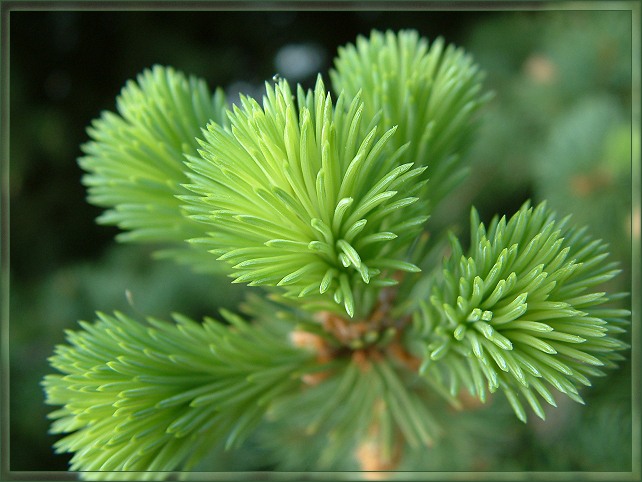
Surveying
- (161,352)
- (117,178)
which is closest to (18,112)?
(117,178)

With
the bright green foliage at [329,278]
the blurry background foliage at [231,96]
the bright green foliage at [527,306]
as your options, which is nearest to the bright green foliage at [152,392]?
the bright green foliage at [329,278]

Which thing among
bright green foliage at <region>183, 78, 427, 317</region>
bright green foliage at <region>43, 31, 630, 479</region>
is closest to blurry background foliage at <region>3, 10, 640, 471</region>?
bright green foliage at <region>43, 31, 630, 479</region>

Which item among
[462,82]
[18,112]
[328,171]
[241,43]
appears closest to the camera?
[328,171]

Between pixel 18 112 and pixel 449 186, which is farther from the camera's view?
pixel 18 112

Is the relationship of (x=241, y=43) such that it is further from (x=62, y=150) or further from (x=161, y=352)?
(x=161, y=352)

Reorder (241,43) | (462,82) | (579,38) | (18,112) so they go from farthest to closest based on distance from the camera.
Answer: (241,43)
(18,112)
(579,38)
(462,82)

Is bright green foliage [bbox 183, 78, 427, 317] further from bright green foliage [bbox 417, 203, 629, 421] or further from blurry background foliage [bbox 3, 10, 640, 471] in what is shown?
blurry background foliage [bbox 3, 10, 640, 471]

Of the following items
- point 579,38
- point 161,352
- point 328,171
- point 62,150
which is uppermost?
point 579,38

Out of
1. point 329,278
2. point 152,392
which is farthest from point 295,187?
point 152,392
